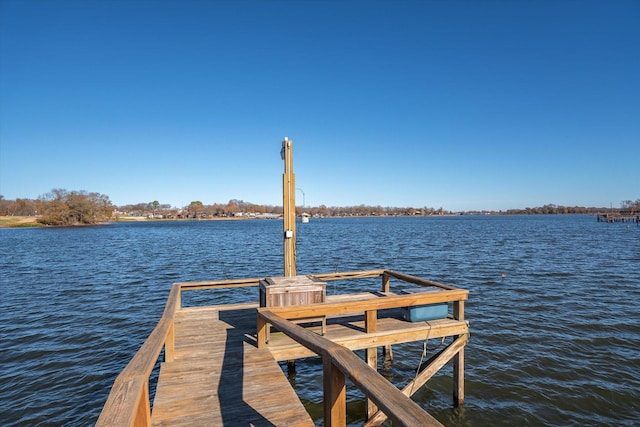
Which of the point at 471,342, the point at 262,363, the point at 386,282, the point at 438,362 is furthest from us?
the point at 471,342

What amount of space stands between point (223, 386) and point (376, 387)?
3237 mm

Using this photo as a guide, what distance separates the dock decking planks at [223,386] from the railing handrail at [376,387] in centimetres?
127

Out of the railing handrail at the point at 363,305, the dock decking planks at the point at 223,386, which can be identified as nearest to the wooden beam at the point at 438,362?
the railing handrail at the point at 363,305

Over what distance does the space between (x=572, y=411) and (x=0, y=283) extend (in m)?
26.9

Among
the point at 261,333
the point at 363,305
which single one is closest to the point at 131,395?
the point at 261,333

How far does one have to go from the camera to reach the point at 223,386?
15.7ft

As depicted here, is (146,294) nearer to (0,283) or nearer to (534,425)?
(0,283)

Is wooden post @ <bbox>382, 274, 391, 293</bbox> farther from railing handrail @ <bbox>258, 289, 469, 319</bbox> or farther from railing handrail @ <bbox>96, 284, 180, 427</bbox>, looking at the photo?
railing handrail @ <bbox>96, 284, 180, 427</bbox>

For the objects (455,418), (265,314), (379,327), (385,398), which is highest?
(385,398)

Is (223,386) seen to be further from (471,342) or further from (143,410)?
(471,342)

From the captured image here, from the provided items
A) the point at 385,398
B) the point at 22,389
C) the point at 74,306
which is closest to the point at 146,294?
the point at 74,306

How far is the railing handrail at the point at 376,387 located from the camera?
190cm

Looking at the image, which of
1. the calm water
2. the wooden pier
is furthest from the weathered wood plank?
the calm water

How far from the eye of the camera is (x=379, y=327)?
24.2 ft
